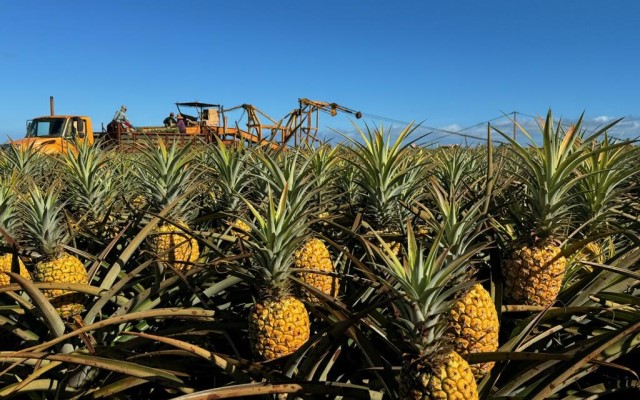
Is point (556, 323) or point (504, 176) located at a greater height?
point (504, 176)

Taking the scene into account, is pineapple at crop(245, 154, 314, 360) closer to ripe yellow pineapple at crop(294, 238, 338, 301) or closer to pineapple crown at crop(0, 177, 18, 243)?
ripe yellow pineapple at crop(294, 238, 338, 301)

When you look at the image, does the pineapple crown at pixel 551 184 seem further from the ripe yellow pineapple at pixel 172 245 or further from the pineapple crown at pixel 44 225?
the pineapple crown at pixel 44 225

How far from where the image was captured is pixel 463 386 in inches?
45.3

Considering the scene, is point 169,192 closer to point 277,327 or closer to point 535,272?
point 277,327

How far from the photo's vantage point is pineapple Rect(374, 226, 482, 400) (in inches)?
45.6

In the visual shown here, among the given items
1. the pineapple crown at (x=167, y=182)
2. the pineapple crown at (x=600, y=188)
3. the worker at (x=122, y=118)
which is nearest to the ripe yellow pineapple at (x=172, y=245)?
the pineapple crown at (x=167, y=182)

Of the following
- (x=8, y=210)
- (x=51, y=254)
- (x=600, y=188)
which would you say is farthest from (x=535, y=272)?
(x=8, y=210)

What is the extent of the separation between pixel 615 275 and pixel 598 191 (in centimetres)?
40

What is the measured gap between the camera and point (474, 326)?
1366 mm

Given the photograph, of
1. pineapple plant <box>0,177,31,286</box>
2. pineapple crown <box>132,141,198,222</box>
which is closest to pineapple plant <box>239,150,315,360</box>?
pineapple crown <box>132,141,198,222</box>

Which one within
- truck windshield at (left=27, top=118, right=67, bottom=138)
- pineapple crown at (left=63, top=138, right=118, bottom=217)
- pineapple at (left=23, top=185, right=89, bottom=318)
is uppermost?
truck windshield at (left=27, top=118, right=67, bottom=138)

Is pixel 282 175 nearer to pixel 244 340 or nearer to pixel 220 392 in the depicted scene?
pixel 244 340

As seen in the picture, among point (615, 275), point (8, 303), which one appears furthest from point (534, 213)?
point (8, 303)

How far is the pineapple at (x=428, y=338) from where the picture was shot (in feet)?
3.80
